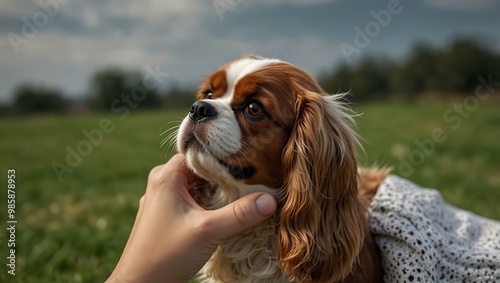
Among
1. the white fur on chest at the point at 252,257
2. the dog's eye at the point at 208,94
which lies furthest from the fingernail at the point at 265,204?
the dog's eye at the point at 208,94

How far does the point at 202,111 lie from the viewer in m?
2.17

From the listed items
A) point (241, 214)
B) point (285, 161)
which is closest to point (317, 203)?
point (285, 161)

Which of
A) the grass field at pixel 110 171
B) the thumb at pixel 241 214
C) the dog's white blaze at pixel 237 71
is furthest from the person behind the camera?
the grass field at pixel 110 171

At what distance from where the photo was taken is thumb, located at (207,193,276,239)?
2.12 metres

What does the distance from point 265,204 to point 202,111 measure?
47 cm

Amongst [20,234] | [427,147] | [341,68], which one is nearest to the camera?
[20,234]

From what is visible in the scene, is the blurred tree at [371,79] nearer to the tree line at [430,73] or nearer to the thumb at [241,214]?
the tree line at [430,73]

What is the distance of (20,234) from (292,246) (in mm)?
2811

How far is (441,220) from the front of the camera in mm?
2791

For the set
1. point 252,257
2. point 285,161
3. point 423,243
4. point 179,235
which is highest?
point 285,161

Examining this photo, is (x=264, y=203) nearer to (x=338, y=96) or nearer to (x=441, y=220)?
(x=338, y=96)

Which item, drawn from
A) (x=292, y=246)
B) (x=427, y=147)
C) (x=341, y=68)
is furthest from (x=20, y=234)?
(x=341, y=68)

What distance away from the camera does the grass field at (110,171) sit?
3695 mm

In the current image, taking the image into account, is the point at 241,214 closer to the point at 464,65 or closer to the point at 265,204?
the point at 265,204
